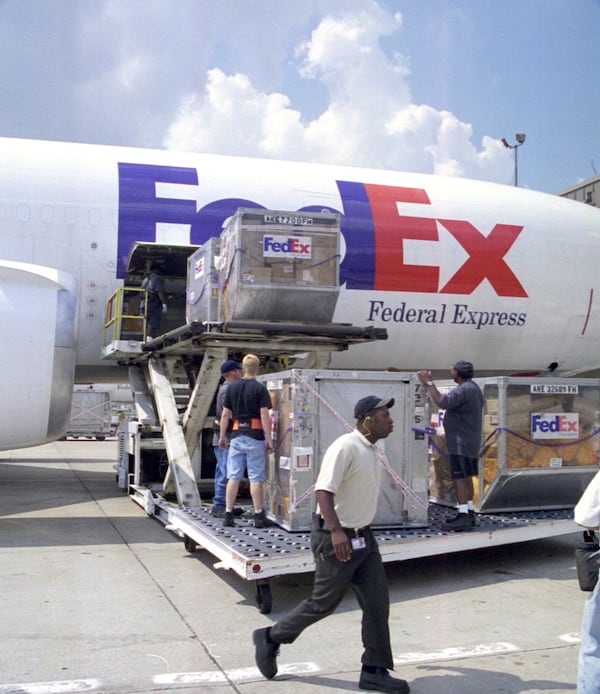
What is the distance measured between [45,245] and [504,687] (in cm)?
913

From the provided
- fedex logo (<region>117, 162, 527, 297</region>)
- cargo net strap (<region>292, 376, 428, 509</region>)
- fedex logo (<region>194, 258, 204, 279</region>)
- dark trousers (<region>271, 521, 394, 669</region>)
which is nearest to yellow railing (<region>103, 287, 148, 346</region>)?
fedex logo (<region>117, 162, 527, 297</region>)

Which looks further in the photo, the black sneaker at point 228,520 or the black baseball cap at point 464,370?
the black baseball cap at point 464,370

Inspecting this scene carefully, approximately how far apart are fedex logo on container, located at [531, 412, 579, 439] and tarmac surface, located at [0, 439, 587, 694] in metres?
1.31

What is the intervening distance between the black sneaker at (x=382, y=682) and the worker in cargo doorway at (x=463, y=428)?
10.2 feet

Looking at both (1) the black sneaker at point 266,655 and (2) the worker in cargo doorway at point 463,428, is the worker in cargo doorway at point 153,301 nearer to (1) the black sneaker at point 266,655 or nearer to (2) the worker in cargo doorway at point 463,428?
(2) the worker in cargo doorway at point 463,428

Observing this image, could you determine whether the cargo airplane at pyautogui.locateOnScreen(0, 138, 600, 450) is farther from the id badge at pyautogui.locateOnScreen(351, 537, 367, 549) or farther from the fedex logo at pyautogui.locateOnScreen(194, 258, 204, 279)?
the id badge at pyautogui.locateOnScreen(351, 537, 367, 549)

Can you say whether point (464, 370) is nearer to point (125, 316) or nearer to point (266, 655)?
point (266, 655)

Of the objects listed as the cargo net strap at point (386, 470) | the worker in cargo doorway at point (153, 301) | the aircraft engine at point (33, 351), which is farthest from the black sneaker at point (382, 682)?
the worker in cargo doorway at point (153, 301)

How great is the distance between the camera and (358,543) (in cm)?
441

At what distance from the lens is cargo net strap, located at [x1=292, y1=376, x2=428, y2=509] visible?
6.72m

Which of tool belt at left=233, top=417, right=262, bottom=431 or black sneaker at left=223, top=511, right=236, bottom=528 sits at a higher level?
tool belt at left=233, top=417, right=262, bottom=431

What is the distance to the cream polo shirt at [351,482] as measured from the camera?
14.4 feet

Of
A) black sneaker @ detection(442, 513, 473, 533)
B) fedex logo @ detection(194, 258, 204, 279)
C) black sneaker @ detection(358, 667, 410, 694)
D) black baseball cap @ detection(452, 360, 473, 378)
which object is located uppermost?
fedex logo @ detection(194, 258, 204, 279)

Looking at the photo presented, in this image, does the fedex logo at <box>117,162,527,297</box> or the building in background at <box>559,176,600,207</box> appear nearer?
the fedex logo at <box>117,162,527,297</box>
